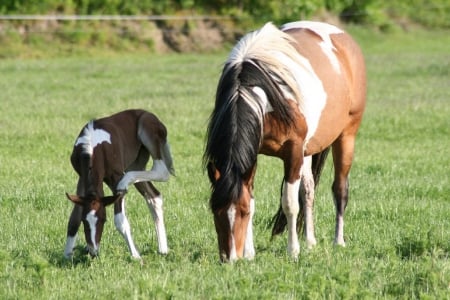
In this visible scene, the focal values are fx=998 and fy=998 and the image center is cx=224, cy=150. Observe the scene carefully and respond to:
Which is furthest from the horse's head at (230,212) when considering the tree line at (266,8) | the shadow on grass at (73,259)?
the tree line at (266,8)

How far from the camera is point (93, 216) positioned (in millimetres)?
7055

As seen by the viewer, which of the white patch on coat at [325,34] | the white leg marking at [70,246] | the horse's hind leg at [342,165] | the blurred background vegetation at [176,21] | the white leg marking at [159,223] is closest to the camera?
the white leg marking at [70,246]

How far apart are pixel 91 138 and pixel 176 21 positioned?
2978cm

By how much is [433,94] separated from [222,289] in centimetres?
1539

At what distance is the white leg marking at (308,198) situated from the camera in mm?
8188

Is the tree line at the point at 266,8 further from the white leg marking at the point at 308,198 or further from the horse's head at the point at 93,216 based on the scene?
the horse's head at the point at 93,216

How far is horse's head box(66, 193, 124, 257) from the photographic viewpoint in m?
7.02

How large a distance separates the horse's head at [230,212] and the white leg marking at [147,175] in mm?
979

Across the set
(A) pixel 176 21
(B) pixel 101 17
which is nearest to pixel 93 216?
(B) pixel 101 17

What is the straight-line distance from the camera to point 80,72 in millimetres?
26391

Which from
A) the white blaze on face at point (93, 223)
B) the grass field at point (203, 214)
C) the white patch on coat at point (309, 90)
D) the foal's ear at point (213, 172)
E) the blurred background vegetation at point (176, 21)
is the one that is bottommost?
the blurred background vegetation at point (176, 21)

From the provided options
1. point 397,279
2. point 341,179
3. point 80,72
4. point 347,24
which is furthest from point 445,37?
point 397,279

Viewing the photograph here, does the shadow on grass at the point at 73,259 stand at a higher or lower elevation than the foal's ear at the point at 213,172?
lower

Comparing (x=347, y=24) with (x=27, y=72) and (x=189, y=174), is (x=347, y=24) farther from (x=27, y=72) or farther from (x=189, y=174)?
(x=189, y=174)
